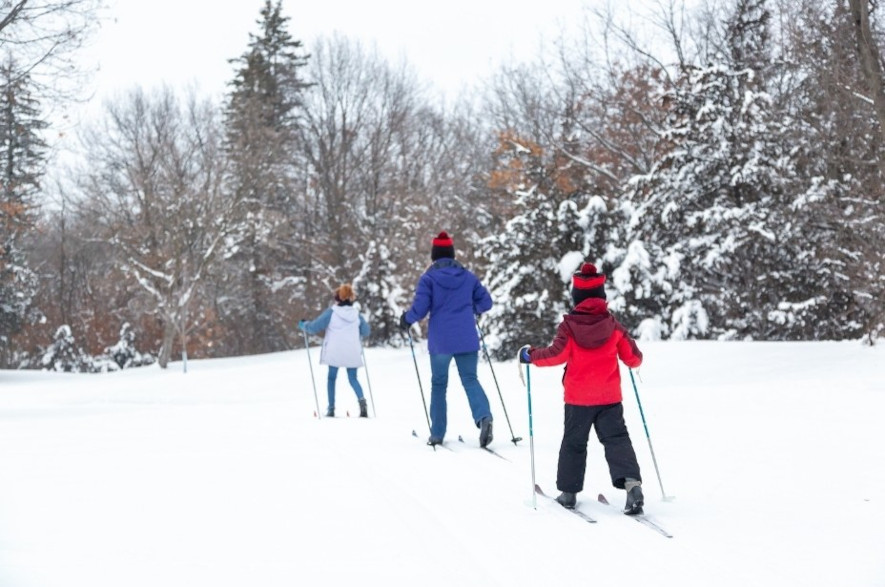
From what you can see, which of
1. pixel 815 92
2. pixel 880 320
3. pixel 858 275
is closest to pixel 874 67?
pixel 880 320

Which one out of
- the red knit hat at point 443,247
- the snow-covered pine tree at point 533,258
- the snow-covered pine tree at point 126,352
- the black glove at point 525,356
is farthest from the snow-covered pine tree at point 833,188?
the snow-covered pine tree at point 126,352

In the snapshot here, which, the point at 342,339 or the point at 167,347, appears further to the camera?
the point at 167,347

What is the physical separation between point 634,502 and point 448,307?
2995mm

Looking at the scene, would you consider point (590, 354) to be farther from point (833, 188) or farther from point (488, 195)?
point (488, 195)

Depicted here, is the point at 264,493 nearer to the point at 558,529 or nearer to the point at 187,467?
the point at 187,467

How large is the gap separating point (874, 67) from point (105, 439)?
385 inches

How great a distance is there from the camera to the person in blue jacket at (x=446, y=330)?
7441 mm

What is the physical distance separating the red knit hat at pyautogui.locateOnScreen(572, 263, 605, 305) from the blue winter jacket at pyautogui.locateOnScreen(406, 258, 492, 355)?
2.15 m

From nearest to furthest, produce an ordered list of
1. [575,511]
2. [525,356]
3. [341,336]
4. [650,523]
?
[650,523]
[575,511]
[525,356]
[341,336]

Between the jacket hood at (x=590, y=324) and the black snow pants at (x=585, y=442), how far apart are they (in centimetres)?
41

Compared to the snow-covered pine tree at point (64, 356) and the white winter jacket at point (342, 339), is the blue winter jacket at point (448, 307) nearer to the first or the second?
the white winter jacket at point (342, 339)

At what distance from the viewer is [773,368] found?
1249cm

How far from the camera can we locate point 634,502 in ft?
16.3

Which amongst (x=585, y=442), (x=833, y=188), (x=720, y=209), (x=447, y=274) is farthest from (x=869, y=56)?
(x=720, y=209)
